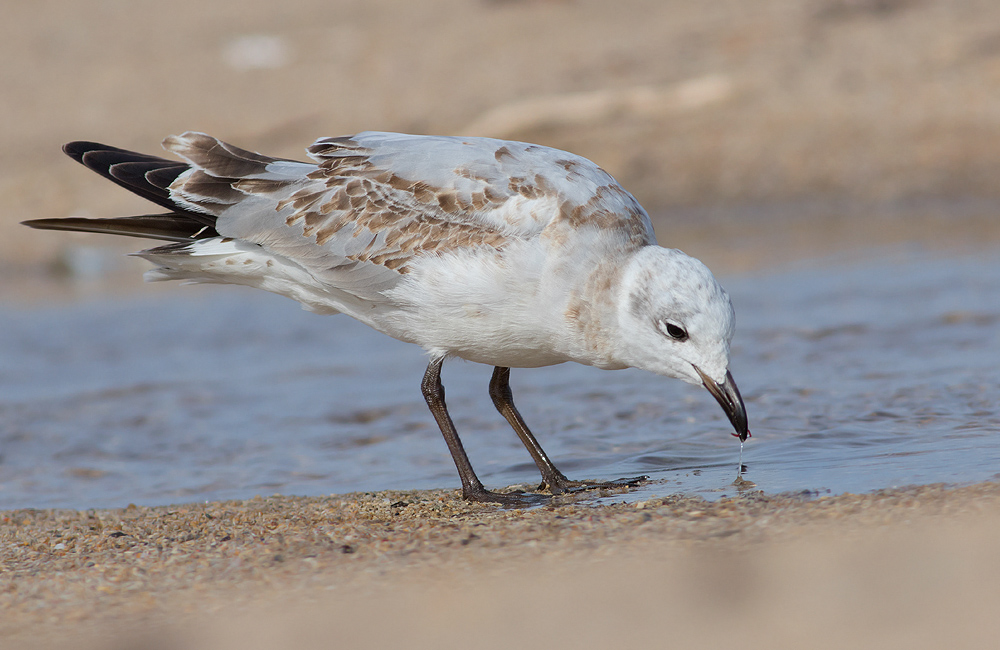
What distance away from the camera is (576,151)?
46.5ft

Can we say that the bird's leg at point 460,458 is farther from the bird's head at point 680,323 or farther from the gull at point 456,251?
the bird's head at point 680,323

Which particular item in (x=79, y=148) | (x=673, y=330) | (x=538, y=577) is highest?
(x=79, y=148)

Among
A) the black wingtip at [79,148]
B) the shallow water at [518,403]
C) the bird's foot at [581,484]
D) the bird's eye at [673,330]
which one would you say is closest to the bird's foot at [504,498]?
the bird's foot at [581,484]

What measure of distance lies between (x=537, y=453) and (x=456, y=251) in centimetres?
104

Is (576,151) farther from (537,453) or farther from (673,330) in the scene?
(673,330)

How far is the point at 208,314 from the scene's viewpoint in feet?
35.2

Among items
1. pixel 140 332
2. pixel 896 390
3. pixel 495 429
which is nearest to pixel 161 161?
pixel 495 429

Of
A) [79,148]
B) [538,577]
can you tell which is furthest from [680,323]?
[79,148]

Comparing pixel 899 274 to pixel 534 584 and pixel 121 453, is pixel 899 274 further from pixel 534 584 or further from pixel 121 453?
pixel 534 584

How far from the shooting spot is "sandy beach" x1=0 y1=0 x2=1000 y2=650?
10.7 feet

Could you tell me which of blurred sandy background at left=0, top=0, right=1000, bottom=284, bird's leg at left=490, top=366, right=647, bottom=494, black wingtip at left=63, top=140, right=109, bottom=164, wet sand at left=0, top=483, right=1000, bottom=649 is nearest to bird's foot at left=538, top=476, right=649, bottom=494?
bird's leg at left=490, top=366, right=647, bottom=494

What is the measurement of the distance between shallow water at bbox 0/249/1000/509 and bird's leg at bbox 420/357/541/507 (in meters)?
0.48

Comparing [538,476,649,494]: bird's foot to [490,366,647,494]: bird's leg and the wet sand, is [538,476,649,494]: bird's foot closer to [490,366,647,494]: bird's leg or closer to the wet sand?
[490,366,647,494]: bird's leg

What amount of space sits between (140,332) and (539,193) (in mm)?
6136
